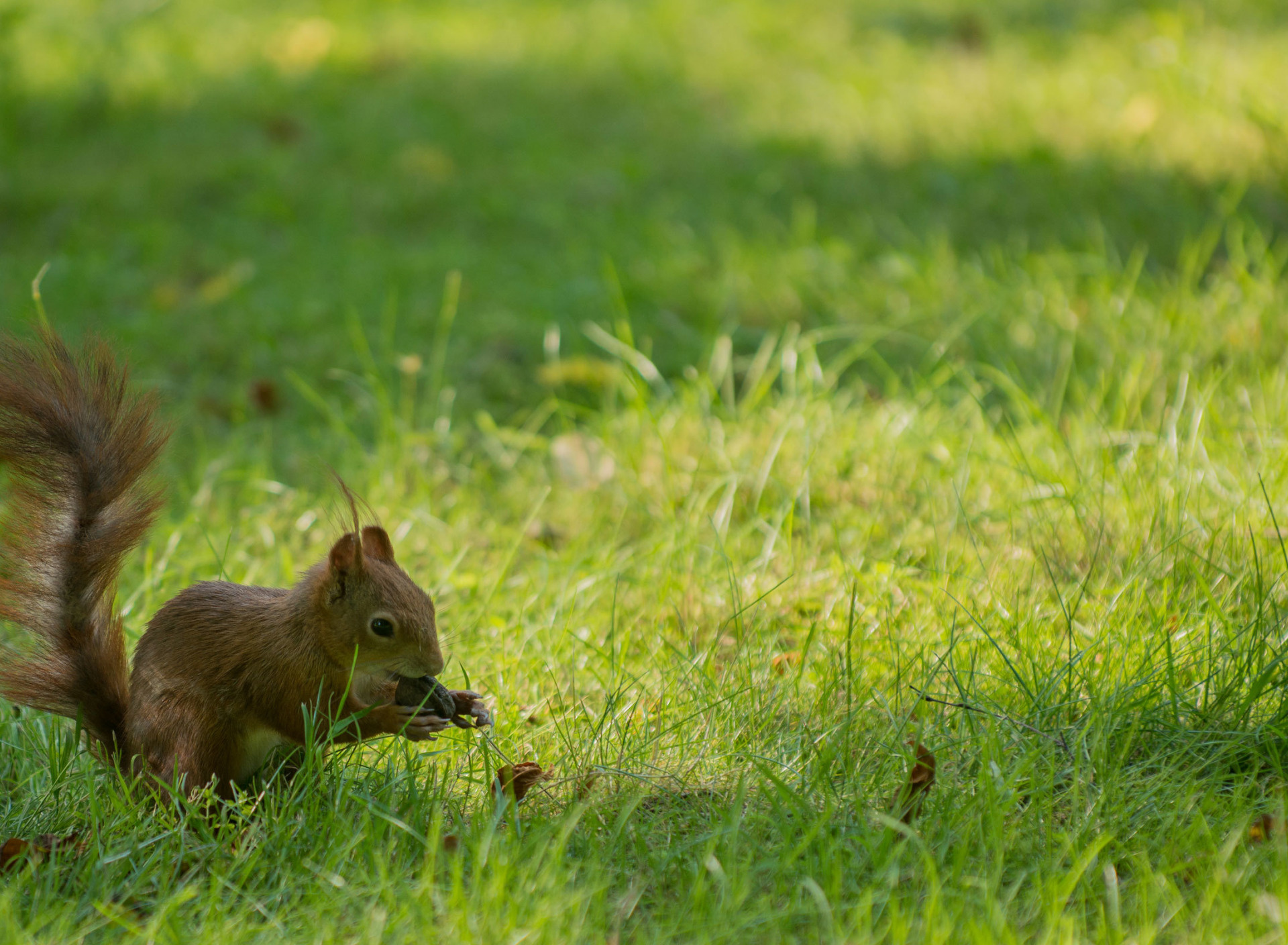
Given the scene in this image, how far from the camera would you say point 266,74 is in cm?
640

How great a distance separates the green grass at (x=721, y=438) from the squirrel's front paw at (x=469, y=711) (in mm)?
53

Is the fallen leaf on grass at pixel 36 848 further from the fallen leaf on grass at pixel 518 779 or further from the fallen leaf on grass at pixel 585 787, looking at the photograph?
the fallen leaf on grass at pixel 585 787

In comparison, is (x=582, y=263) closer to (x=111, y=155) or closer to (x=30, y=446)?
(x=111, y=155)

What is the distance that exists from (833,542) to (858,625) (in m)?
0.43

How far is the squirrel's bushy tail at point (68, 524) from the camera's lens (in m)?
1.85

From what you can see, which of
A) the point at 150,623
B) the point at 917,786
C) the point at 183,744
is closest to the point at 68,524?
the point at 150,623

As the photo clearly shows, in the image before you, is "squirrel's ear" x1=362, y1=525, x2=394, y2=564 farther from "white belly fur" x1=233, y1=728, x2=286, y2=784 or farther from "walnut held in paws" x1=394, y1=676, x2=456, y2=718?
"white belly fur" x1=233, y1=728, x2=286, y2=784

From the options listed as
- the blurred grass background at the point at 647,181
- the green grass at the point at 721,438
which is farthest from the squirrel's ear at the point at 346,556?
the blurred grass background at the point at 647,181

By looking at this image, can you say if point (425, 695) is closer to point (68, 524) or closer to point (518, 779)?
point (518, 779)

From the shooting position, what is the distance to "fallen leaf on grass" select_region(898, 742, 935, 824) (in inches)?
69.2

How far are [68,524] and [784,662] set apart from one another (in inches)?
48.3

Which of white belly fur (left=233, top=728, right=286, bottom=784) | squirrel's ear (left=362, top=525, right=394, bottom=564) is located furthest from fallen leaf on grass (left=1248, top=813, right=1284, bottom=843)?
white belly fur (left=233, top=728, right=286, bottom=784)

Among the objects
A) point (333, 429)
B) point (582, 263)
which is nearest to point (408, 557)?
point (333, 429)

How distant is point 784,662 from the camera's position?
226cm
